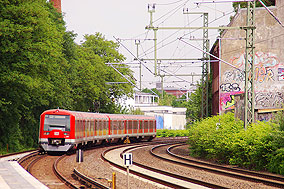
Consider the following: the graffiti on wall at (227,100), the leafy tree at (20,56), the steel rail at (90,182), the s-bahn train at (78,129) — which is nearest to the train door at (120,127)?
the s-bahn train at (78,129)

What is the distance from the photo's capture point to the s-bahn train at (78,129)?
28906mm

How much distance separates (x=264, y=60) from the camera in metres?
43.0

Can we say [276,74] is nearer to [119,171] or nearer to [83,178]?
[119,171]

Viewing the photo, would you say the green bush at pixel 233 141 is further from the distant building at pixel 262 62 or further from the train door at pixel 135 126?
the train door at pixel 135 126

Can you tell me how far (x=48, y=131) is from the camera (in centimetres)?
2900

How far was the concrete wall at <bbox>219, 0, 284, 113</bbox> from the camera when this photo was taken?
42312 mm

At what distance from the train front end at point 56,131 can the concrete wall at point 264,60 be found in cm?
1861

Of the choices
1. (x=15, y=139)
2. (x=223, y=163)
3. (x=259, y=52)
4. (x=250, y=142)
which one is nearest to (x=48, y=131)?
(x=15, y=139)

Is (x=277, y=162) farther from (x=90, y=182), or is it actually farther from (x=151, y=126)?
(x=151, y=126)

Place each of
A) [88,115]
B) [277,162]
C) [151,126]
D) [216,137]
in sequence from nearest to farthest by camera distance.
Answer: [277,162]
[216,137]
[88,115]
[151,126]

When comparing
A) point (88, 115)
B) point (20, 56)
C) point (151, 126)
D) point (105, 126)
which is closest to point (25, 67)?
point (20, 56)

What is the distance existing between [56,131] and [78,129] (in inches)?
92.6

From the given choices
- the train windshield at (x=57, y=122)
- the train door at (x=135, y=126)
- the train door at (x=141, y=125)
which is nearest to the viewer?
the train windshield at (x=57, y=122)

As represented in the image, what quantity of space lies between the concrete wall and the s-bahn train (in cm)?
1005
